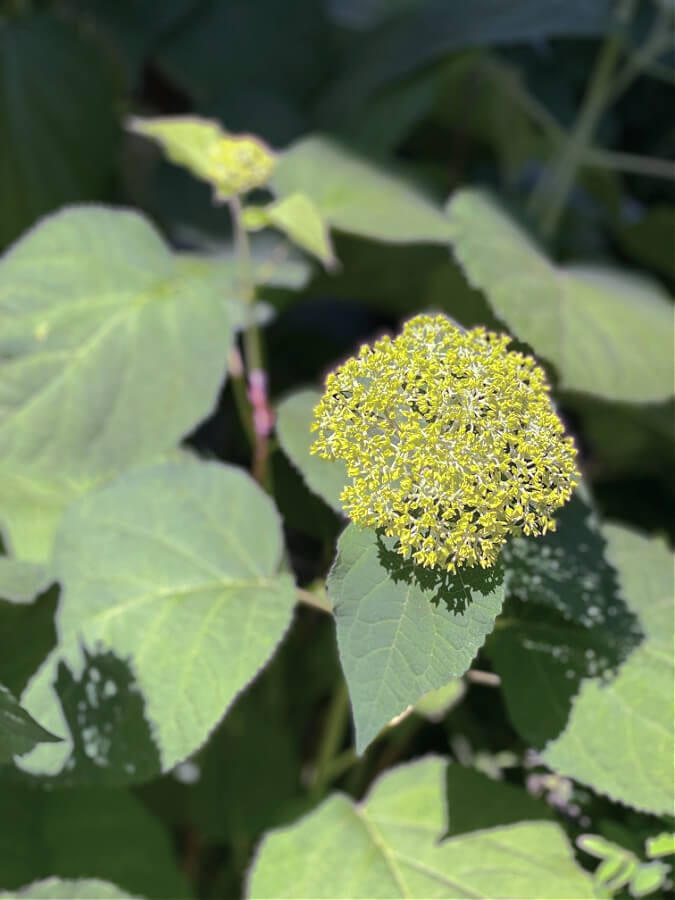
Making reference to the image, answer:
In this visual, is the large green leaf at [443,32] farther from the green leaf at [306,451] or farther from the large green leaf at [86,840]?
the large green leaf at [86,840]

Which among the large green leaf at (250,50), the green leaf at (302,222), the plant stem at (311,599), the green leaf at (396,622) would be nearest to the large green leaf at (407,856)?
the plant stem at (311,599)

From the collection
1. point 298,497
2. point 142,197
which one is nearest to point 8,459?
point 298,497

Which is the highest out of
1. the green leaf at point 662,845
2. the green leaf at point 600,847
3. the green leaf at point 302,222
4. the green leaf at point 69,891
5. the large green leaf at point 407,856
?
the green leaf at point 302,222

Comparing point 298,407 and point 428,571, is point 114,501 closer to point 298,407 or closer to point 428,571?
point 298,407

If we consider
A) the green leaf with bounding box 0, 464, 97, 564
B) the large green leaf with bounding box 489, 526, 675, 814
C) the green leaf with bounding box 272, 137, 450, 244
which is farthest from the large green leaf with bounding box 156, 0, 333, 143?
the large green leaf with bounding box 489, 526, 675, 814

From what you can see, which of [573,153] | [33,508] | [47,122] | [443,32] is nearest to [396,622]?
[33,508]

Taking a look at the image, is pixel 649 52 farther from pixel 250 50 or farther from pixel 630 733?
pixel 630 733

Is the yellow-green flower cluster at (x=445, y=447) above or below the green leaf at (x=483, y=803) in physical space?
above
